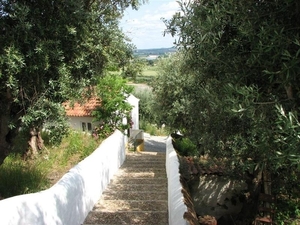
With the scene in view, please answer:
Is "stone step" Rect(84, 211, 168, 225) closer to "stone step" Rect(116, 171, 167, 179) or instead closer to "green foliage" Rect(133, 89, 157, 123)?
"stone step" Rect(116, 171, 167, 179)

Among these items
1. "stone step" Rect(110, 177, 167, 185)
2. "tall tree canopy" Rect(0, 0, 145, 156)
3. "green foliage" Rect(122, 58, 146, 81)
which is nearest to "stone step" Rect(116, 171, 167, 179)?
"stone step" Rect(110, 177, 167, 185)

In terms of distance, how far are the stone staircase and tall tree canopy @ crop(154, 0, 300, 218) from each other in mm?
1765

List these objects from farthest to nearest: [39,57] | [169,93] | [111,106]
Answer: [169,93], [111,106], [39,57]

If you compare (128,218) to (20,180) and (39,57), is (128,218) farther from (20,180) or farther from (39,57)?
(39,57)

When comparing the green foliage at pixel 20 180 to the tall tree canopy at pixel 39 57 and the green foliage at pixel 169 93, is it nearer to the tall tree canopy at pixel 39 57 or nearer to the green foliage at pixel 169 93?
the tall tree canopy at pixel 39 57


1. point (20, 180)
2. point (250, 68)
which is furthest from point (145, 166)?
point (250, 68)

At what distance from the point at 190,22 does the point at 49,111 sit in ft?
8.13

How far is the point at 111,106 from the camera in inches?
482

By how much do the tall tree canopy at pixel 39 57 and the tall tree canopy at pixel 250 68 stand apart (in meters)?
1.71

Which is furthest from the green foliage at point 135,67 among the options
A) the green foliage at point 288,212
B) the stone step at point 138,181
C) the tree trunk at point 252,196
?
the green foliage at point 288,212

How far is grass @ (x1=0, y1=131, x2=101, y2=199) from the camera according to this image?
6.50m

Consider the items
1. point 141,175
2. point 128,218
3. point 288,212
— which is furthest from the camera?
point 288,212

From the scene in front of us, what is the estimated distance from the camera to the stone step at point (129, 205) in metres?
6.01

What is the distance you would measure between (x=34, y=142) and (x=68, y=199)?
561 cm
